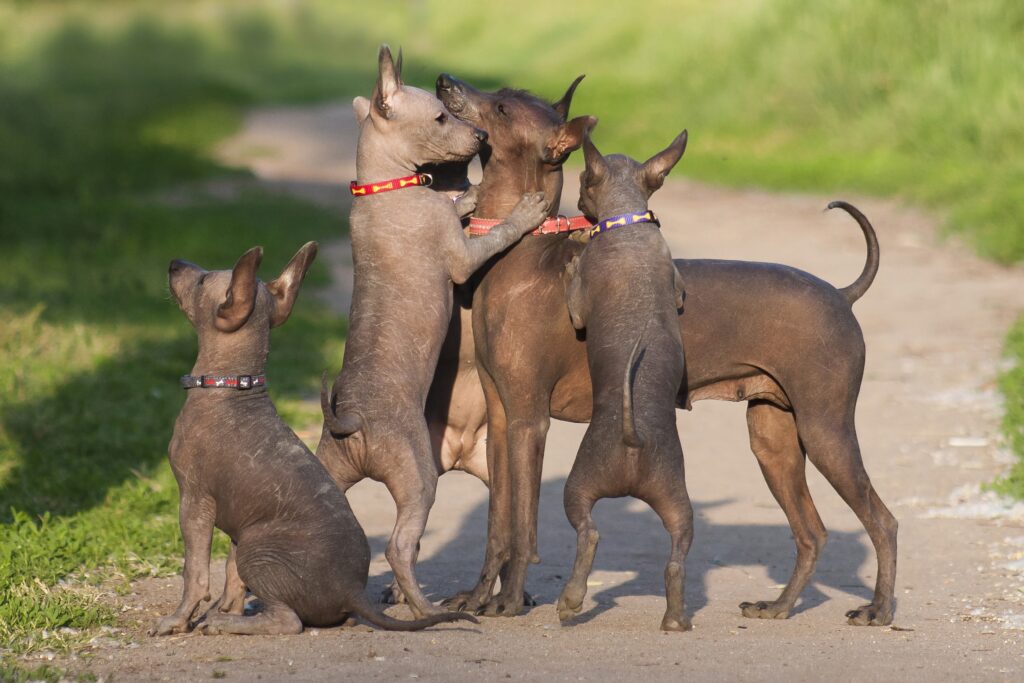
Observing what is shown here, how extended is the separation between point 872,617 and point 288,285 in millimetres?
2614

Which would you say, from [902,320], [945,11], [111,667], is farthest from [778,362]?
[945,11]

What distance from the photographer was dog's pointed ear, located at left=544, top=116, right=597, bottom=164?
18.9ft

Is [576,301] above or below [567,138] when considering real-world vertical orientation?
below

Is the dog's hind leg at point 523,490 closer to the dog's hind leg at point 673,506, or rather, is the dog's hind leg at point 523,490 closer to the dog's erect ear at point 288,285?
the dog's hind leg at point 673,506

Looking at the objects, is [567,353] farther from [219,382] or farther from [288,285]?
[219,382]

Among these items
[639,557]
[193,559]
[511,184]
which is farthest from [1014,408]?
[193,559]

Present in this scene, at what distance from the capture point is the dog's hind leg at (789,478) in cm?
613

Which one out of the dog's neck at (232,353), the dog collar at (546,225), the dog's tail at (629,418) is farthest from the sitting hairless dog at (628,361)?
the dog's neck at (232,353)

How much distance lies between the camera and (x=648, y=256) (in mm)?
5617

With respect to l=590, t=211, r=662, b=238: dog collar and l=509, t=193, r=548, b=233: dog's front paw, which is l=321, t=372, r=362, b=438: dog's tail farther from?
l=590, t=211, r=662, b=238: dog collar

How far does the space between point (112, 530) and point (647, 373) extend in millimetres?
3097

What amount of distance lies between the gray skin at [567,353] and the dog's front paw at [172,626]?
3.67ft

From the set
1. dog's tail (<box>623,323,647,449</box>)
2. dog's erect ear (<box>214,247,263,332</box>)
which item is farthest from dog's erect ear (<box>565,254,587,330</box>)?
dog's erect ear (<box>214,247,263,332</box>)

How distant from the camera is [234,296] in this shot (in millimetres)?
5344
